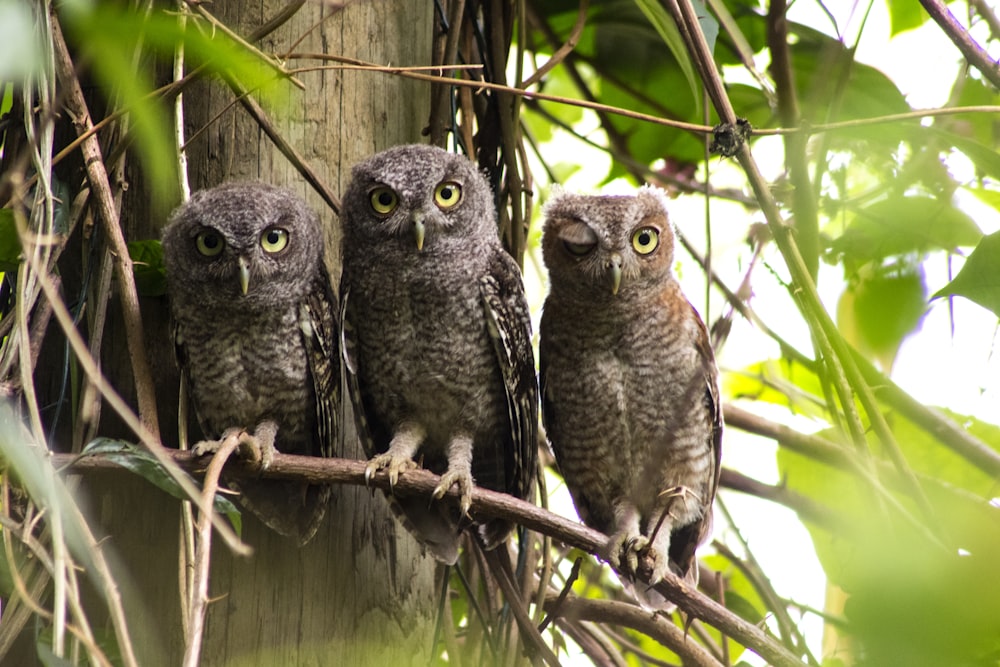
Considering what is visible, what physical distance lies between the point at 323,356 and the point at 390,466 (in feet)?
1.27

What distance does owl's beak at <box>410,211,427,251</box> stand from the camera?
7.29 feet

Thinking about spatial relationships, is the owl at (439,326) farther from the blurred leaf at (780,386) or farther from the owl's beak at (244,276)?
the blurred leaf at (780,386)

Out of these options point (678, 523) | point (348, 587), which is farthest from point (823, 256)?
point (348, 587)

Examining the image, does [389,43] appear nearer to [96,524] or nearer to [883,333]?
[96,524]

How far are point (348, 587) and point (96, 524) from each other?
514mm

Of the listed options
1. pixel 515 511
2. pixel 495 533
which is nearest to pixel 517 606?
pixel 495 533

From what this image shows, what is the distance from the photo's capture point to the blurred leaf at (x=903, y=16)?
245 cm

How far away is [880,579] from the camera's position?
1.61 ft

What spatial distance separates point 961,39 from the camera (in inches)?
63.9

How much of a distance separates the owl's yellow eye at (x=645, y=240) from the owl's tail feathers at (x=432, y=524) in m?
0.83

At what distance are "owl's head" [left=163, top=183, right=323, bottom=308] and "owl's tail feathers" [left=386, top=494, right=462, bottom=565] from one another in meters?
0.53

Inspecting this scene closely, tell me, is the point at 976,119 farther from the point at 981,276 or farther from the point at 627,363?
the point at 981,276

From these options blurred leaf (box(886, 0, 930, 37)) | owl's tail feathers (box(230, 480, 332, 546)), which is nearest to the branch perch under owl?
owl's tail feathers (box(230, 480, 332, 546))

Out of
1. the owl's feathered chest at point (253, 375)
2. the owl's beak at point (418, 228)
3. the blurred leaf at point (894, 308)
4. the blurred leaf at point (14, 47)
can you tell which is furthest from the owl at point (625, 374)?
the blurred leaf at point (14, 47)
